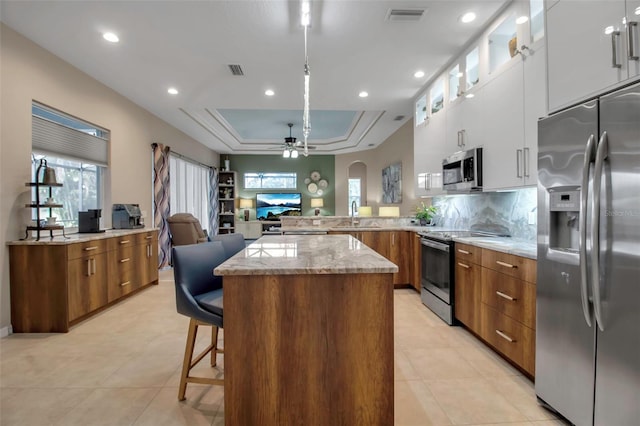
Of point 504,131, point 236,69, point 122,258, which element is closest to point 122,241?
point 122,258

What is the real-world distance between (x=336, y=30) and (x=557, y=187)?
2276 millimetres

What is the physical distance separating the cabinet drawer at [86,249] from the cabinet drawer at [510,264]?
12.2 ft

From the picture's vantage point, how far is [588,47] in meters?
1.51

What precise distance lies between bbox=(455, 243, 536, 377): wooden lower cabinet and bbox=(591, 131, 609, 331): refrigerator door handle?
58 cm

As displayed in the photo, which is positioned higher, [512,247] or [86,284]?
[512,247]

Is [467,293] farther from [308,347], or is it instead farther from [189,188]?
[189,188]

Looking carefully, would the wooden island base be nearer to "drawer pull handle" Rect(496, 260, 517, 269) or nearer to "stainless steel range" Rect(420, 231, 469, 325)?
"drawer pull handle" Rect(496, 260, 517, 269)

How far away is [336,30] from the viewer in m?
2.87

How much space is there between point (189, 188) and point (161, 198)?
187 centimetres

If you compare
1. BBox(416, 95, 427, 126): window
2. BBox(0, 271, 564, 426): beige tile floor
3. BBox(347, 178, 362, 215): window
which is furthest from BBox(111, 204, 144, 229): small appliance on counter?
BBox(347, 178, 362, 215): window

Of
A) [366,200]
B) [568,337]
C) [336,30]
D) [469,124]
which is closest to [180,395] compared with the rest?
[568,337]

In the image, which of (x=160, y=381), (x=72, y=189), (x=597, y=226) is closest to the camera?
(x=597, y=226)

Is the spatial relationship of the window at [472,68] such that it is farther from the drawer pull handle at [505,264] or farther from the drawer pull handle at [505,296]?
the drawer pull handle at [505,296]

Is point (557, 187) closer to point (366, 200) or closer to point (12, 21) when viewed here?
point (12, 21)
